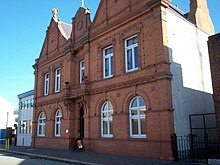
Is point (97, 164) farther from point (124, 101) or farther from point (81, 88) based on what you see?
point (81, 88)

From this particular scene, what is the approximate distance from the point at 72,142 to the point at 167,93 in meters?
10.9

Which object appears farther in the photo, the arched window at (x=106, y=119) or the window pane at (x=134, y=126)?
the arched window at (x=106, y=119)

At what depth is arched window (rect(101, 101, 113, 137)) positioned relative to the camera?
17.0 m

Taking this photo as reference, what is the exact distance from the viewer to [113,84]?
16562 mm

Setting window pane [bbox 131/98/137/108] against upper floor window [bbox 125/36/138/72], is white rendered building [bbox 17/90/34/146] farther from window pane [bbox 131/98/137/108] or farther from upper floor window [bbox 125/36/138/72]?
window pane [bbox 131/98/137/108]

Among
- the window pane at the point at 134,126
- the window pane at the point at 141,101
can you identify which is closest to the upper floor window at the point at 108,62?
the window pane at the point at 141,101

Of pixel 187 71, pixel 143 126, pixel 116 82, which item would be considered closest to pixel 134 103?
pixel 143 126

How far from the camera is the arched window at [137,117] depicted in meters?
14.5

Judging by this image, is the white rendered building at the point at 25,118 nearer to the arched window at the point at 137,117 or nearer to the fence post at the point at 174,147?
the arched window at the point at 137,117

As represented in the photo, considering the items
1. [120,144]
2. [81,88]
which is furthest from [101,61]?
[120,144]

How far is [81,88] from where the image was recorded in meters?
19.1

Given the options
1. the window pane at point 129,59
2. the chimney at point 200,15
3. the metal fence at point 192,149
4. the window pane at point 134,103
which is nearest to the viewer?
the metal fence at point 192,149

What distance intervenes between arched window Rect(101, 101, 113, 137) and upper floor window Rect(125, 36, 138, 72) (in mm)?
3140

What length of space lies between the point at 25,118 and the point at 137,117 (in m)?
19.9
